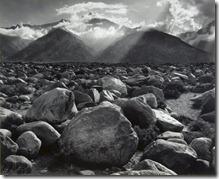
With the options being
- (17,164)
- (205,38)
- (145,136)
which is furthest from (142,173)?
(205,38)

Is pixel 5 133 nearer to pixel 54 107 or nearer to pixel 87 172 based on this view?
pixel 54 107

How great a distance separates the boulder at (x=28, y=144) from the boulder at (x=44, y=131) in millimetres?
164

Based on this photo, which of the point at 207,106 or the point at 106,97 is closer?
the point at 207,106

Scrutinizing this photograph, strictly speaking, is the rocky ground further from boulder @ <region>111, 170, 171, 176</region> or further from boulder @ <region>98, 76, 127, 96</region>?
boulder @ <region>98, 76, 127, 96</region>

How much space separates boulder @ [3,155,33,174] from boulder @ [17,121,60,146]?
67 cm

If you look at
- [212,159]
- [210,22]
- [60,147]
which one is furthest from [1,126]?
[210,22]

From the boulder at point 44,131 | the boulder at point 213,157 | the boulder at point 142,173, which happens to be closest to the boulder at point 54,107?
the boulder at point 44,131

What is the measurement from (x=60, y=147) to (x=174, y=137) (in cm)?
172

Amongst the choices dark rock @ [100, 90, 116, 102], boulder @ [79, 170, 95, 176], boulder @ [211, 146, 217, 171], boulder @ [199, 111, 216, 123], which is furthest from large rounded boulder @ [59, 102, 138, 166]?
dark rock @ [100, 90, 116, 102]

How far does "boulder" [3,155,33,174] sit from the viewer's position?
4676mm

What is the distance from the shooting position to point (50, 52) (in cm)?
1341

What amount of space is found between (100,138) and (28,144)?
1.11 metres

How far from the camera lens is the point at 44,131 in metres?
5.47

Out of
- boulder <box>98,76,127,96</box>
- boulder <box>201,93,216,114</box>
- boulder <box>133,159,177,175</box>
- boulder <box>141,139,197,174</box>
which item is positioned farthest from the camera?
boulder <box>98,76,127,96</box>
